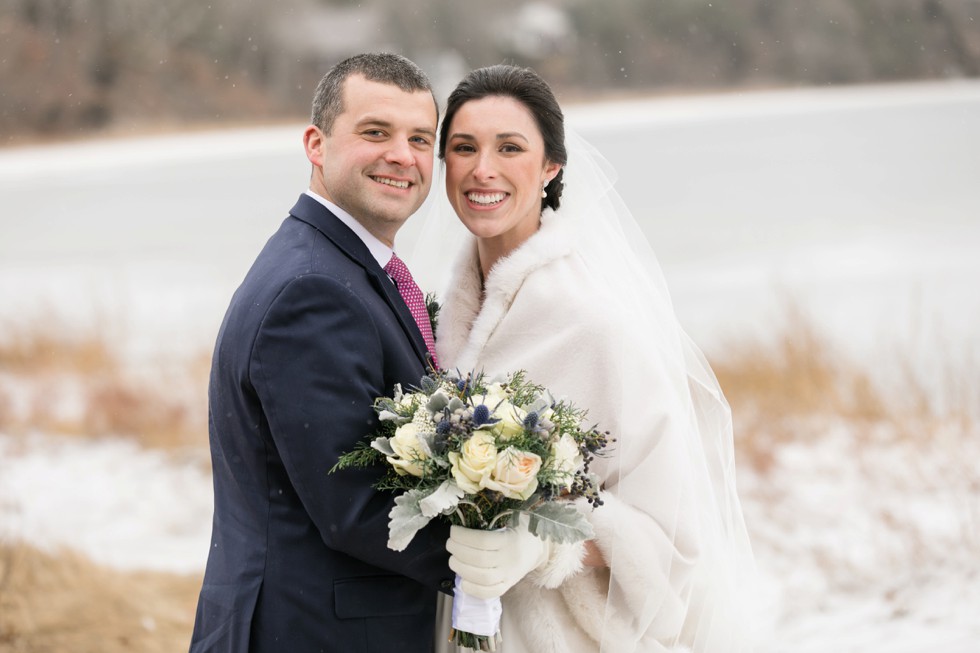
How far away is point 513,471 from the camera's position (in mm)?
2154

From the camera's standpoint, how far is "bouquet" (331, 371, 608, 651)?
2.18 m

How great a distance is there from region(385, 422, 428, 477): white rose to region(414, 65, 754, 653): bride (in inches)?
9.1

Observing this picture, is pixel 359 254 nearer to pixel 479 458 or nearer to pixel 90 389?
pixel 479 458

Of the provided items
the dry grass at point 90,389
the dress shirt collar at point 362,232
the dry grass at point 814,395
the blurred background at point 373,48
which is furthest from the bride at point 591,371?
the blurred background at point 373,48

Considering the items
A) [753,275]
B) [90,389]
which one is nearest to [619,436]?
[90,389]

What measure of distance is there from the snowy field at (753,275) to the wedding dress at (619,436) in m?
2.98

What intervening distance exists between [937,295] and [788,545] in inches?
208

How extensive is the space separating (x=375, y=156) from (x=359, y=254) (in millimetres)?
273

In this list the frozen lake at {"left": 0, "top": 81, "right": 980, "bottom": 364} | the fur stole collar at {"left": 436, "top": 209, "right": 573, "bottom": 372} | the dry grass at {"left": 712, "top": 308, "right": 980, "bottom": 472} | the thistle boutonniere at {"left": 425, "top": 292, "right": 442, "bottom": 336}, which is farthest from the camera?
the frozen lake at {"left": 0, "top": 81, "right": 980, "bottom": 364}

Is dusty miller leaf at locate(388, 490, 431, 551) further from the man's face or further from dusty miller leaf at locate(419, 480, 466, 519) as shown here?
the man's face

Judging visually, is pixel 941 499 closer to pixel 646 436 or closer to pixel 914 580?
pixel 914 580

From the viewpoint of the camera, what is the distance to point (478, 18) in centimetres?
1527

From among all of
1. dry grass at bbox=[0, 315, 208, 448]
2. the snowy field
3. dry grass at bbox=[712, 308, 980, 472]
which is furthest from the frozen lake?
dry grass at bbox=[712, 308, 980, 472]

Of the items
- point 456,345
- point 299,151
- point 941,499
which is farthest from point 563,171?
point 299,151
